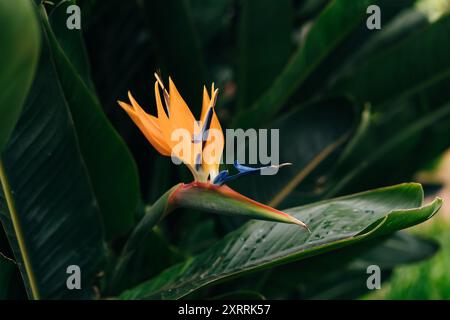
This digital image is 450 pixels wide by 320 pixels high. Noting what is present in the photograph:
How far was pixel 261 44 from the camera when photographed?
1.23 meters

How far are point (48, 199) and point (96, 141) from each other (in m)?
0.09

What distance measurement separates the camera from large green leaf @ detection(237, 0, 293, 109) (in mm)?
1199

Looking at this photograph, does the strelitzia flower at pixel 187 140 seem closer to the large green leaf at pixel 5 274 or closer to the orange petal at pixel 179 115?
the orange petal at pixel 179 115

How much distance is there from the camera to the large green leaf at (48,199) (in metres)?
0.80

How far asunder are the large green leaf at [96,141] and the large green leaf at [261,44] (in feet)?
1.20

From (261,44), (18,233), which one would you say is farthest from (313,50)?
(18,233)

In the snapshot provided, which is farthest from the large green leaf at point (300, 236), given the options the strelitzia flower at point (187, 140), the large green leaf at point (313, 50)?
the large green leaf at point (313, 50)

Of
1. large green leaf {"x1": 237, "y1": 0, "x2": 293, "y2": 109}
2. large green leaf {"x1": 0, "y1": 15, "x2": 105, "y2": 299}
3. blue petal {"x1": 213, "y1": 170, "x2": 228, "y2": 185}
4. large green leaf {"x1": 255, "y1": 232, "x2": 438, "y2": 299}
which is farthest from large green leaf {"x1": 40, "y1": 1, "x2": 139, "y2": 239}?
large green leaf {"x1": 255, "y1": 232, "x2": 438, "y2": 299}

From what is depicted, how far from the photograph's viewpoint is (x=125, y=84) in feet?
4.17

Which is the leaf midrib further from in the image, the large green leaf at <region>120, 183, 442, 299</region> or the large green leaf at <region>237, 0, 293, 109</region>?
the large green leaf at <region>237, 0, 293, 109</region>

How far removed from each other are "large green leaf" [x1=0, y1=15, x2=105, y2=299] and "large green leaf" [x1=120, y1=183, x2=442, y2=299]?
82 mm

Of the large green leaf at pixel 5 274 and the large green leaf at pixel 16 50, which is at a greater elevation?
the large green leaf at pixel 16 50

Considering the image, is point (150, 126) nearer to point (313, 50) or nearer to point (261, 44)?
point (313, 50)
